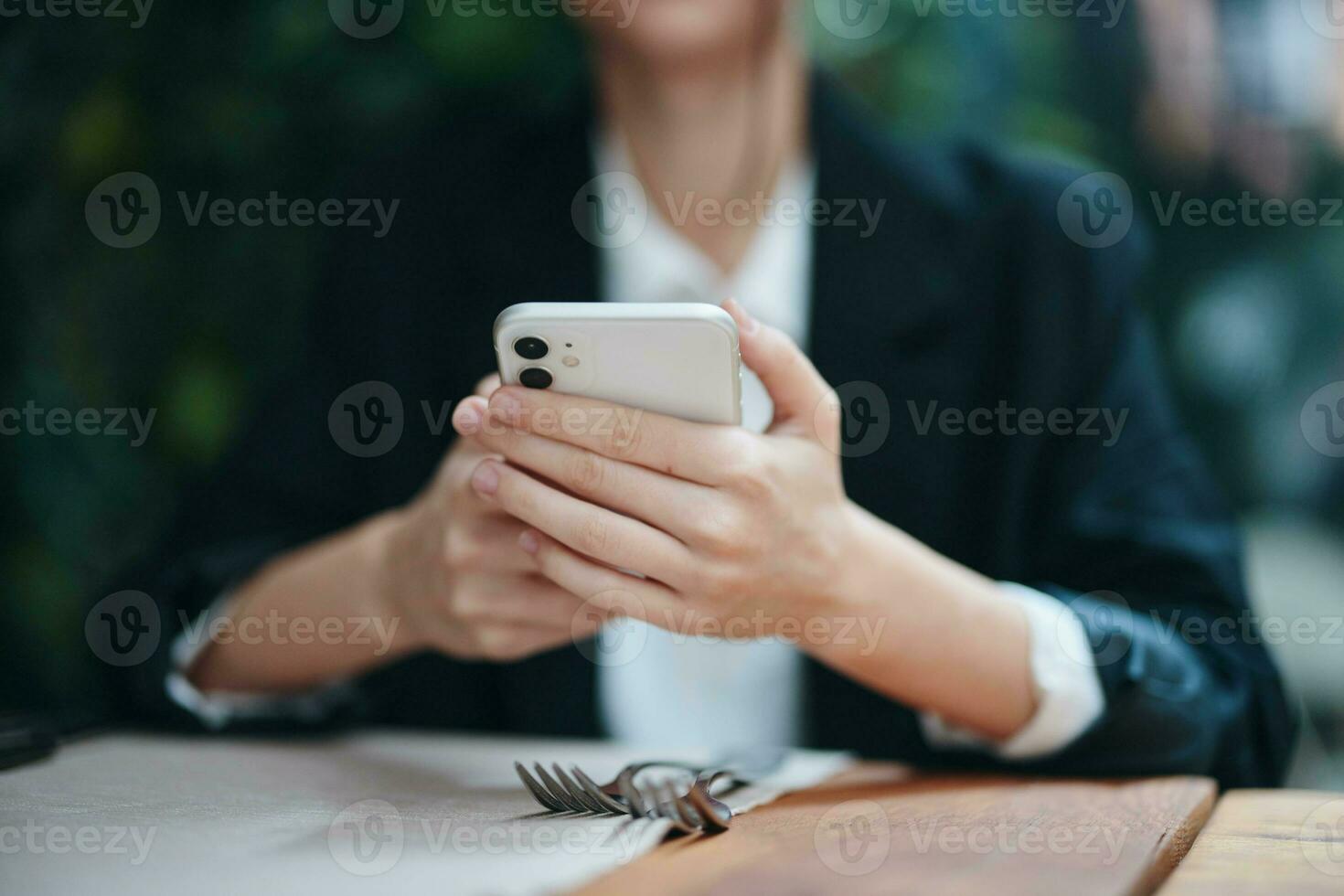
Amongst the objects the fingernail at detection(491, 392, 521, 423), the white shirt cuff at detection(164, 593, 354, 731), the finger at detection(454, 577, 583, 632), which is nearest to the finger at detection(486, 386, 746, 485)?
the fingernail at detection(491, 392, 521, 423)

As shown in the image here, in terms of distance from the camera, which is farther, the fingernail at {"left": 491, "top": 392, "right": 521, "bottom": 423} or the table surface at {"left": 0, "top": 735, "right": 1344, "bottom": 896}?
the fingernail at {"left": 491, "top": 392, "right": 521, "bottom": 423}

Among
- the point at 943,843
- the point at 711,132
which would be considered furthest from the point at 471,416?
the point at 711,132

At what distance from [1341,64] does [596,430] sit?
0.96 metres

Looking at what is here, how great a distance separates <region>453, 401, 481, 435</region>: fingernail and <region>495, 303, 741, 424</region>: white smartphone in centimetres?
3

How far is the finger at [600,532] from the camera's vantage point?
0.54 m

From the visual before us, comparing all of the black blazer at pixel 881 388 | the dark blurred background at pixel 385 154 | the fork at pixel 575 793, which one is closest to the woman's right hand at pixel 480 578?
the fork at pixel 575 793

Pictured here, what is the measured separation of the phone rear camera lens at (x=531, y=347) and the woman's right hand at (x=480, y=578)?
0.06 metres

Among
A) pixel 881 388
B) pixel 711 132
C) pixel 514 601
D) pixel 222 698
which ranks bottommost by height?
pixel 222 698

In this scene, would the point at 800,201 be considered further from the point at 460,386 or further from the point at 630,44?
the point at 460,386

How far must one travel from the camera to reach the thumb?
52cm

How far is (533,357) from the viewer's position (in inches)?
20.7

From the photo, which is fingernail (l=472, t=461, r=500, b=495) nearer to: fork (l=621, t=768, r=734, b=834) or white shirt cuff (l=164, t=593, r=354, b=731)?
fork (l=621, t=768, r=734, b=834)

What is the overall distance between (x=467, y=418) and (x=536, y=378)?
0.05 meters

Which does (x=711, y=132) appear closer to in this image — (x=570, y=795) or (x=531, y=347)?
(x=531, y=347)
